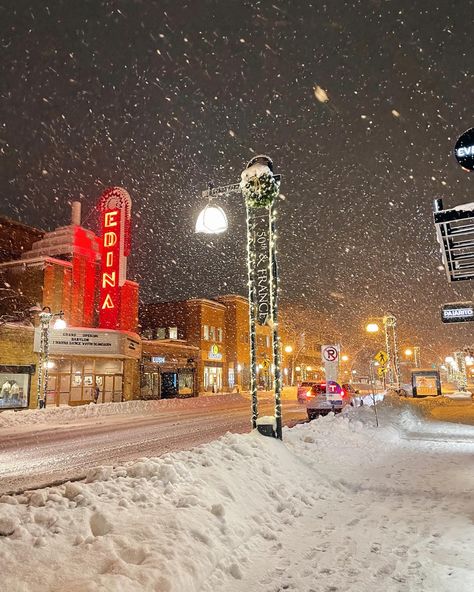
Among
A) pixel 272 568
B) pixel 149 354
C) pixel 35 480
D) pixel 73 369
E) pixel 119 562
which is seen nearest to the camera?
pixel 119 562

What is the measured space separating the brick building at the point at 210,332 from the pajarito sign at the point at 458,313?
35322 millimetres

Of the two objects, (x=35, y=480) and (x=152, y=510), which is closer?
(x=152, y=510)

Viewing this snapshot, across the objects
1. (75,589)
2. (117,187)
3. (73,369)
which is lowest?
(75,589)

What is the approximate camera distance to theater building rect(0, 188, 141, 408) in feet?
106

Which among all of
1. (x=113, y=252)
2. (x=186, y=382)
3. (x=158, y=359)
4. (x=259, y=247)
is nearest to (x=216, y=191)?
(x=259, y=247)

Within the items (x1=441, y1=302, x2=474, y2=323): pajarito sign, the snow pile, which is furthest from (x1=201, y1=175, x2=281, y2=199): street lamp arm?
the snow pile

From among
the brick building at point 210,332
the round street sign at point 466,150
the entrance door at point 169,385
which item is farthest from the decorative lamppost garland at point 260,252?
the brick building at point 210,332

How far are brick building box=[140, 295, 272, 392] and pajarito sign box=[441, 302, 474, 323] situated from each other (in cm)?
3532

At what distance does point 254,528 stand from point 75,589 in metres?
2.78

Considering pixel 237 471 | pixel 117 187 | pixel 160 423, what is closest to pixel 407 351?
pixel 117 187

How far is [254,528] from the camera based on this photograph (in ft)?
20.1

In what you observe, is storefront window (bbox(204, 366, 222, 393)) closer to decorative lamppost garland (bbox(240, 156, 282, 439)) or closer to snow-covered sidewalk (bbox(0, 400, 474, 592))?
decorative lamppost garland (bbox(240, 156, 282, 439))

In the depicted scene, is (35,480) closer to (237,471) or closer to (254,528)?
(237,471)

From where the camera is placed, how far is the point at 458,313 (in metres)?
16.6
